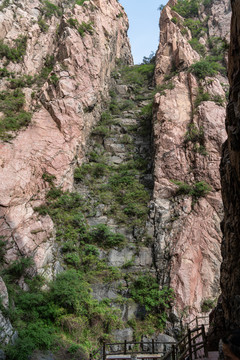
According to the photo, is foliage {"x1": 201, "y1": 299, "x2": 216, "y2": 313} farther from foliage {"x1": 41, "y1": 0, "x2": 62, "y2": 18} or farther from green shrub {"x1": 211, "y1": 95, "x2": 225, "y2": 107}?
foliage {"x1": 41, "y1": 0, "x2": 62, "y2": 18}

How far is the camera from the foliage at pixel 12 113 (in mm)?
17469

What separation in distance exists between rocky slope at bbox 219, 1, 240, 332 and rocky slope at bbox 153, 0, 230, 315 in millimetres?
5241

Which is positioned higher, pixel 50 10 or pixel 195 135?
pixel 50 10

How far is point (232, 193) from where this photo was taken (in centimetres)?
682

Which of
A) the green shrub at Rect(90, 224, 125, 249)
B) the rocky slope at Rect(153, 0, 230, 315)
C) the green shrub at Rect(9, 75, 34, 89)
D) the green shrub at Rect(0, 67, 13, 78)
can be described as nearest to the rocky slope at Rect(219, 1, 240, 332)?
the rocky slope at Rect(153, 0, 230, 315)

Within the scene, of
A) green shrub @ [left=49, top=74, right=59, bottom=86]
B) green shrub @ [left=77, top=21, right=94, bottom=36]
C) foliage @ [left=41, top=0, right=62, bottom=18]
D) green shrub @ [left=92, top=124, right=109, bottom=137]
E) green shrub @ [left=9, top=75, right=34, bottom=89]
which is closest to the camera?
green shrub @ [left=49, top=74, right=59, bottom=86]

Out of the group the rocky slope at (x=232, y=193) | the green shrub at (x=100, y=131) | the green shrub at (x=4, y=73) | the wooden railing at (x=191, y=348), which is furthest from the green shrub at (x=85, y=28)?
the wooden railing at (x=191, y=348)

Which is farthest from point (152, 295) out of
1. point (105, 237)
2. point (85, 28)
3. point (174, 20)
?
point (174, 20)

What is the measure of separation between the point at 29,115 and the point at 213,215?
14.5m

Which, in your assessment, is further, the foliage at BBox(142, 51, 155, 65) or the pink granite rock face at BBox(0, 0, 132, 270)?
the foliage at BBox(142, 51, 155, 65)

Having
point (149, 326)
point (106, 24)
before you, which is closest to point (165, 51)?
point (106, 24)

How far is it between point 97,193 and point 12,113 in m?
8.60

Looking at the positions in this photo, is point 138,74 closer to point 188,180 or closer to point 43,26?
point 43,26

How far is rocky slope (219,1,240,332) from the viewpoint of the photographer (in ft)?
18.9
